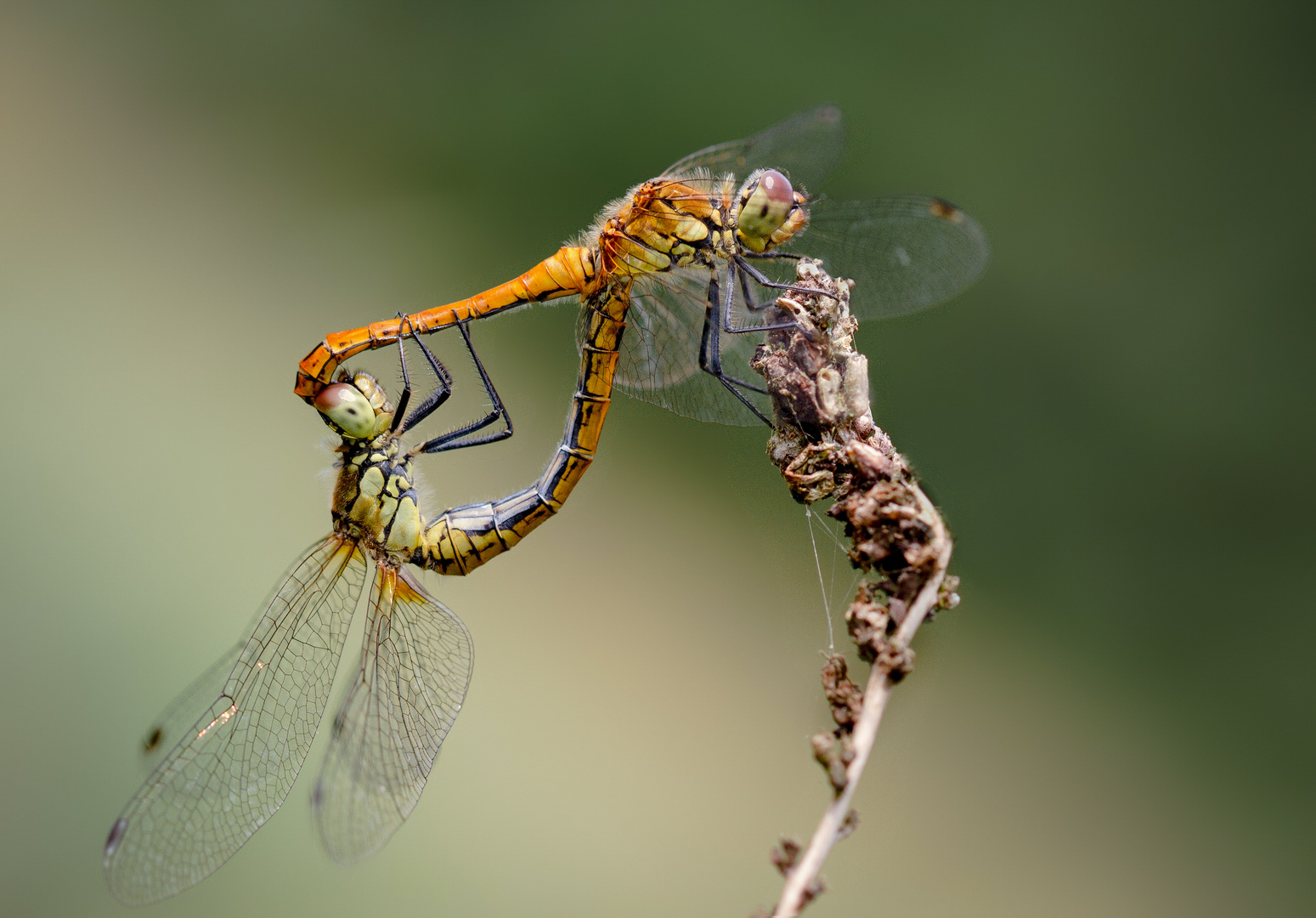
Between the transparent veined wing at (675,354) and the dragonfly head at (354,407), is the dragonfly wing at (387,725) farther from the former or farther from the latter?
the transparent veined wing at (675,354)

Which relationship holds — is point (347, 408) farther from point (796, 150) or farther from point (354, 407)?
point (796, 150)

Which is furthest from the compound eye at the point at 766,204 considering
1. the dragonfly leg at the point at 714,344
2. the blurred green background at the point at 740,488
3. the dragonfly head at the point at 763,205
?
the blurred green background at the point at 740,488

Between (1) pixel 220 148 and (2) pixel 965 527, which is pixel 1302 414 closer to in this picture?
(2) pixel 965 527

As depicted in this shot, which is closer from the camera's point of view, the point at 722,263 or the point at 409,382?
the point at 722,263

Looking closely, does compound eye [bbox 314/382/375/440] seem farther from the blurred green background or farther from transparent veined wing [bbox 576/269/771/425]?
the blurred green background

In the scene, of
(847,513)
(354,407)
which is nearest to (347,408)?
(354,407)

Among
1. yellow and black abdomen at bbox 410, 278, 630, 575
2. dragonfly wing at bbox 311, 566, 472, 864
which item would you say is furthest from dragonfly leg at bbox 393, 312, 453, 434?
dragonfly wing at bbox 311, 566, 472, 864
